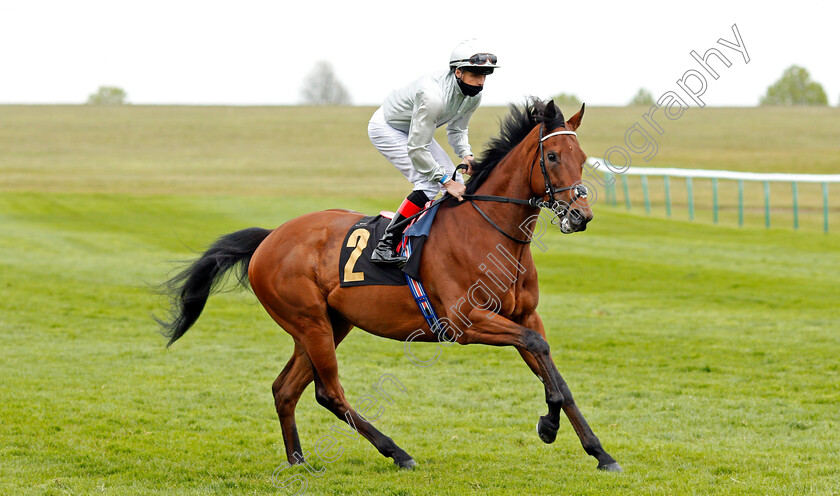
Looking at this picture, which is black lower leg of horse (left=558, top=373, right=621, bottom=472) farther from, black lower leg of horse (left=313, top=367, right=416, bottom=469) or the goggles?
the goggles

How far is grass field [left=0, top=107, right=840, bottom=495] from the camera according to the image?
597 centimetres

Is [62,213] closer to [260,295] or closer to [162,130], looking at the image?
[260,295]

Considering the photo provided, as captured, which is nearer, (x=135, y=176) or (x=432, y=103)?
(x=432, y=103)

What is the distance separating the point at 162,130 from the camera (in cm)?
5875

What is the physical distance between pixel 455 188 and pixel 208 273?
8.09ft

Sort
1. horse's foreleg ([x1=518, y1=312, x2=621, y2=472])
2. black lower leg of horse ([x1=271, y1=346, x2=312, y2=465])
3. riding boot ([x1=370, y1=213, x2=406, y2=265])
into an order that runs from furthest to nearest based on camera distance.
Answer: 1. black lower leg of horse ([x1=271, y1=346, x2=312, y2=465])
2. riding boot ([x1=370, y1=213, x2=406, y2=265])
3. horse's foreleg ([x1=518, y1=312, x2=621, y2=472])

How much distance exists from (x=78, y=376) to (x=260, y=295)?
11.7 ft

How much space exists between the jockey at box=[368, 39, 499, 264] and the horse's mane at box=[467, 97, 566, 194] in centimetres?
12

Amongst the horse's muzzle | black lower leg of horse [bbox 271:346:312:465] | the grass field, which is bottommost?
the grass field

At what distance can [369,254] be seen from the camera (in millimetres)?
6219

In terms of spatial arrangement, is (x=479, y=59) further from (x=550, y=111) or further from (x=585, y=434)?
(x=585, y=434)

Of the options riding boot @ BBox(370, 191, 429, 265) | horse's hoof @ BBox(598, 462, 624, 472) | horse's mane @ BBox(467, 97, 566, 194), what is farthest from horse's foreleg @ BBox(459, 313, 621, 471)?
horse's mane @ BBox(467, 97, 566, 194)

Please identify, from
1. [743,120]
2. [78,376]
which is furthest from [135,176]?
[743,120]

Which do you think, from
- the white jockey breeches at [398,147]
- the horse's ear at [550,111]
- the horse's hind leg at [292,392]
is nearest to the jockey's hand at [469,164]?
the white jockey breeches at [398,147]
